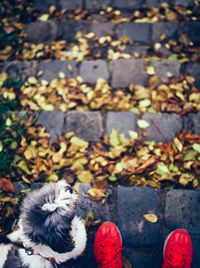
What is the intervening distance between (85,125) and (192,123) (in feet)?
3.91

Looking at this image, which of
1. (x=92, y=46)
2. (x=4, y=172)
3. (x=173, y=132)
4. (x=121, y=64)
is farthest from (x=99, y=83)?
(x=4, y=172)

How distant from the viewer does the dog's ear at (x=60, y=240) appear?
1192 mm

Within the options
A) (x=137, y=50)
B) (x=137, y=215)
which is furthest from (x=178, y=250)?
(x=137, y=50)

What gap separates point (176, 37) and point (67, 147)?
6.71 ft

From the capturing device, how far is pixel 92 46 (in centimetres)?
268

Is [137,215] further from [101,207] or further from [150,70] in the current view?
[150,70]

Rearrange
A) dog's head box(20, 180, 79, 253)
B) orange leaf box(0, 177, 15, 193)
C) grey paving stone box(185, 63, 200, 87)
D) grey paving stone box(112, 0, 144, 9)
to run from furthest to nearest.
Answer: grey paving stone box(112, 0, 144, 9)
grey paving stone box(185, 63, 200, 87)
orange leaf box(0, 177, 15, 193)
dog's head box(20, 180, 79, 253)

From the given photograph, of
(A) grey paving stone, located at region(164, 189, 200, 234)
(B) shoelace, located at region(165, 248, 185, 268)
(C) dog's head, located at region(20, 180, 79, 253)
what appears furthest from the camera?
(A) grey paving stone, located at region(164, 189, 200, 234)

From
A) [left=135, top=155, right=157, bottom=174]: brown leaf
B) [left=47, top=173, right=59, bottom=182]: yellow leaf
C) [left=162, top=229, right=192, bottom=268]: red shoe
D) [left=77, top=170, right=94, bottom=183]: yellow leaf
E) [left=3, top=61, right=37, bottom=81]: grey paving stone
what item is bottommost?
[left=162, top=229, right=192, bottom=268]: red shoe

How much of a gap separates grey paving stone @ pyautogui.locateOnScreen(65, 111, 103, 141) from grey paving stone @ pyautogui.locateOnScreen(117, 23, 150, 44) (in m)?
1.25

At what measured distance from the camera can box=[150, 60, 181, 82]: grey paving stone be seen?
2408 millimetres

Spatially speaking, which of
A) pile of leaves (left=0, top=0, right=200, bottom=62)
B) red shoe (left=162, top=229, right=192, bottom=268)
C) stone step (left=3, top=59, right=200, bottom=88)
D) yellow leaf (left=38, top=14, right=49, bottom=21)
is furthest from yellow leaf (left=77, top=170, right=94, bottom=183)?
yellow leaf (left=38, top=14, right=49, bottom=21)

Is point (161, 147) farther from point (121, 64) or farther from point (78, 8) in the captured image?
point (78, 8)

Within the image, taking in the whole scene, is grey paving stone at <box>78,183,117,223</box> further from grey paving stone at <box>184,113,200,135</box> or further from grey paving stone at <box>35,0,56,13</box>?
grey paving stone at <box>35,0,56,13</box>
